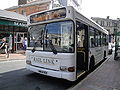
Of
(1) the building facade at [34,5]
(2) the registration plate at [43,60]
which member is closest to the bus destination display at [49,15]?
(2) the registration plate at [43,60]

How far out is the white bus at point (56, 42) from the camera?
5.29 m

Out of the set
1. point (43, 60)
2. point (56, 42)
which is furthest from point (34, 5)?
point (56, 42)

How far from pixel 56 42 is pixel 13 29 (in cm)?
1466

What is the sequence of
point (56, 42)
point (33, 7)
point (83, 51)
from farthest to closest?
point (33, 7) < point (83, 51) < point (56, 42)

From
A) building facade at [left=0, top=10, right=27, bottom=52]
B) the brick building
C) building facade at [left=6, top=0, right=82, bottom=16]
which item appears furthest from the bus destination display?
the brick building

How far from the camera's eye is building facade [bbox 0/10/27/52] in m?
16.8

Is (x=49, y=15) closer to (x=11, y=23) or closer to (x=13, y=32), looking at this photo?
(x=11, y=23)

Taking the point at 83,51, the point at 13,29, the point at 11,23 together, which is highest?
the point at 11,23

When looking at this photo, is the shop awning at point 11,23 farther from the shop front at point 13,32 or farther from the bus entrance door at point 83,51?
the bus entrance door at point 83,51

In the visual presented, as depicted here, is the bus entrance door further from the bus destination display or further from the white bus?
the bus destination display

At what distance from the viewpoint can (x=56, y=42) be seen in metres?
5.61

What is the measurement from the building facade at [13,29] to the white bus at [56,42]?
11.1 metres

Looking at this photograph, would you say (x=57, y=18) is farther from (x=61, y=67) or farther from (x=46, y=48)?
(x=61, y=67)

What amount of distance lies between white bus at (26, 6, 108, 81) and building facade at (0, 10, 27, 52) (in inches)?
435
